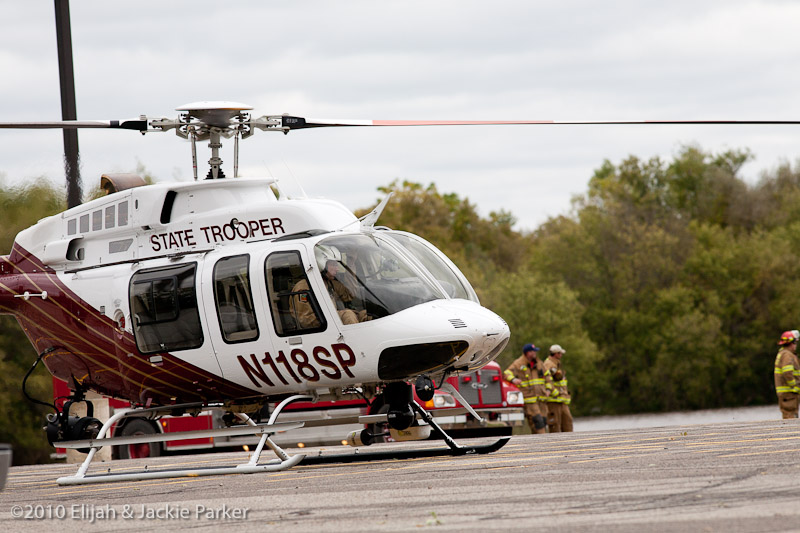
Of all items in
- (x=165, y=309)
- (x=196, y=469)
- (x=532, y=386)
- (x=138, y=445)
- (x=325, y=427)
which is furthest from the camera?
(x=532, y=386)

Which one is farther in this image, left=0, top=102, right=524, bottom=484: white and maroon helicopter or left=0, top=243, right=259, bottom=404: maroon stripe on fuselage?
left=0, top=243, right=259, bottom=404: maroon stripe on fuselage

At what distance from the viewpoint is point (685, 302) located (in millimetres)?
56094

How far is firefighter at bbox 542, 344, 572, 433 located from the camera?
21.3 metres

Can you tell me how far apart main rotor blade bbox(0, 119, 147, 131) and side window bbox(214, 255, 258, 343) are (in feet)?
5.69

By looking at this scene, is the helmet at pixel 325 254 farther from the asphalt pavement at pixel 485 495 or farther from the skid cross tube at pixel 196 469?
the asphalt pavement at pixel 485 495

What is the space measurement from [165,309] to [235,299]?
36.2 inches

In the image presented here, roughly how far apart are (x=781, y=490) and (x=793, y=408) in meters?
13.8

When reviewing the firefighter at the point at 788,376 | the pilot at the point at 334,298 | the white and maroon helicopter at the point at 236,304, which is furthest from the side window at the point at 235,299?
the firefighter at the point at 788,376

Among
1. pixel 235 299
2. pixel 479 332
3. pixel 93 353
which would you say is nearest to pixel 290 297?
pixel 235 299

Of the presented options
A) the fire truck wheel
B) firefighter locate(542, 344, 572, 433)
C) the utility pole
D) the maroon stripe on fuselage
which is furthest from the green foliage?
the maroon stripe on fuselage

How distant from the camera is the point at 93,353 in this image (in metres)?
12.8

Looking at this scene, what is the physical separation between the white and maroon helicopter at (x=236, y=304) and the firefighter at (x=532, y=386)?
29.3ft

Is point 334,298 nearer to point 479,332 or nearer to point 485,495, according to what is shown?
point 479,332

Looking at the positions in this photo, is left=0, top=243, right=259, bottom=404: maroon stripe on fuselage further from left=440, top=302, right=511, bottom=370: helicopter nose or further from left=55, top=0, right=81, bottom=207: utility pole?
left=55, top=0, right=81, bottom=207: utility pole
